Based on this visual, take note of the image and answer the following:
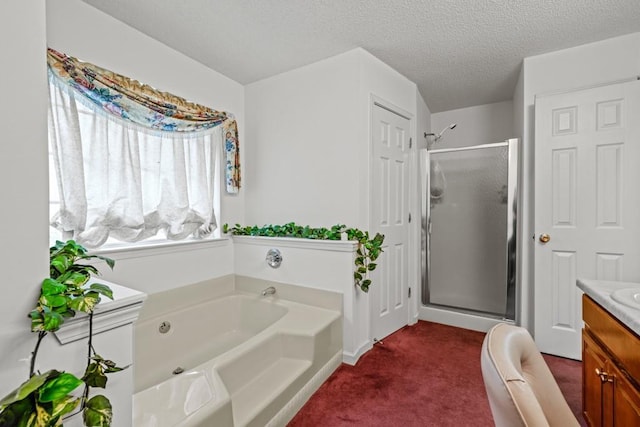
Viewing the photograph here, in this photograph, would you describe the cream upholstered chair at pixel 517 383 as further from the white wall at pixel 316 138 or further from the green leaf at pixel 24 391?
the white wall at pixel 316 138

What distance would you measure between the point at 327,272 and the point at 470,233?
1.66 meters

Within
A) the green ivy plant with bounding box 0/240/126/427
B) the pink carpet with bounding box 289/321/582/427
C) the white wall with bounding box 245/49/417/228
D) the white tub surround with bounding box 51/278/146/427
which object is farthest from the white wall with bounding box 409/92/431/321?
the green ivy plant with bounding box 0/240/126/427

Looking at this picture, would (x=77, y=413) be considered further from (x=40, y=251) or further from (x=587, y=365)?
(x=587, y=365)

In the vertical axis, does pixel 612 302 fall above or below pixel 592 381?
above

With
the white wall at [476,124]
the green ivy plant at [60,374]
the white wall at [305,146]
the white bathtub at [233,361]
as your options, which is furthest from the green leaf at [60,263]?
the white wall at [476,124]

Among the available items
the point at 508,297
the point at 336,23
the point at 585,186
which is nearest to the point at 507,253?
the point at 508,297

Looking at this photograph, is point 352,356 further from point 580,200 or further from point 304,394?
point 580,200

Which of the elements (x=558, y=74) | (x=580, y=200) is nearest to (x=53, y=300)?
(x=580, y=200)

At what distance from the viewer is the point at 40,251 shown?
72cm

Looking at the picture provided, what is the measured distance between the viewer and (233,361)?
4.81ft

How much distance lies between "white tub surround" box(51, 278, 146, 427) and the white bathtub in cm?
24

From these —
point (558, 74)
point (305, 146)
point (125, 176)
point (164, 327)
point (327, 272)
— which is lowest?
point (164, 327)

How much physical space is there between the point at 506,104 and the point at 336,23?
257cm

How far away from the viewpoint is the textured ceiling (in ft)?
5.78
